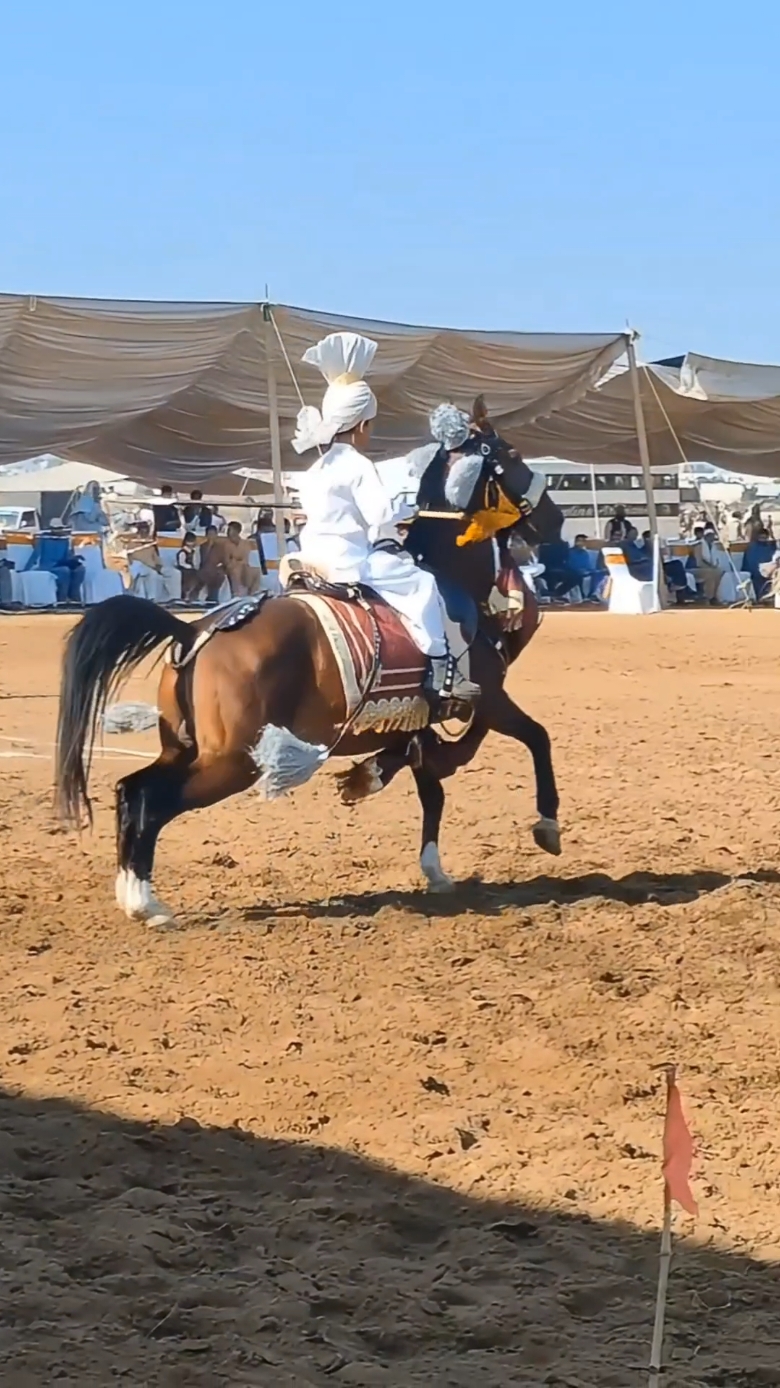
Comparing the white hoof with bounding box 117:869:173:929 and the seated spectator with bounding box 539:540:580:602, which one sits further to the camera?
the seated spectator with bounding box 539:540:580:602

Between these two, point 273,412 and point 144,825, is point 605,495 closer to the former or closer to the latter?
point 273,412

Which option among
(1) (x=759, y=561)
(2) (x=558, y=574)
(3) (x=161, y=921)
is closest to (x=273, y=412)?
(2) (x=558, y=574)

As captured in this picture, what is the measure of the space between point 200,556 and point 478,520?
56.9 feet

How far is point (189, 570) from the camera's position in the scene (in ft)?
82.5

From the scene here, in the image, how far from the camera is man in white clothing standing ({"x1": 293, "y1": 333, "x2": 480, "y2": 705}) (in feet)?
25.2

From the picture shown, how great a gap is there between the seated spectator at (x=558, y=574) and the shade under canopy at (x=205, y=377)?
8.64 feet

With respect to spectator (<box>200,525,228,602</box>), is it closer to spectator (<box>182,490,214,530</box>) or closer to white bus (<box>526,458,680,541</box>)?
spectator (<box>182,490,214,530</box>)

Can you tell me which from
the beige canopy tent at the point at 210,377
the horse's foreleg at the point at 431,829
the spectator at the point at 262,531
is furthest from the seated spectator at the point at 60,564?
the horse's foreleg at the point at 431,829

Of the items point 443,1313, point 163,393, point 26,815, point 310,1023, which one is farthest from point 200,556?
point 443,1313

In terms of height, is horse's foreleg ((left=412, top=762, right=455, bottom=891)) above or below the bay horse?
below

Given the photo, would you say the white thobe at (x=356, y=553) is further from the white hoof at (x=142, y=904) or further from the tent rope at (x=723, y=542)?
the tent rope at (x=723, y=542)

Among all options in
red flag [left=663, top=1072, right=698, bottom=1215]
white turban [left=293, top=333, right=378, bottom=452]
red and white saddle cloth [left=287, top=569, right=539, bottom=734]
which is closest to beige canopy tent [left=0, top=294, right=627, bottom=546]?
white turban [left=293, top=333, right=378, bottom=452]

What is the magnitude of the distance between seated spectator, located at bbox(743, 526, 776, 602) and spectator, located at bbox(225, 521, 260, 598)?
8.17 meters

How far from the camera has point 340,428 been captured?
7.77 metres
